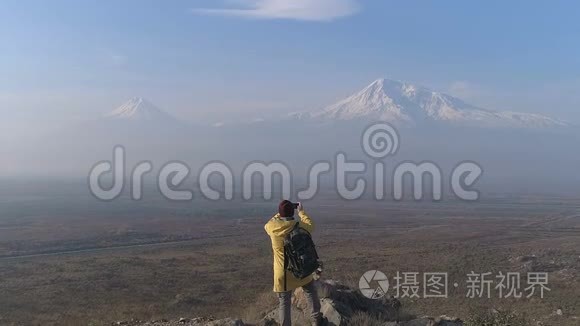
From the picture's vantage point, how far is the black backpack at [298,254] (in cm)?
637

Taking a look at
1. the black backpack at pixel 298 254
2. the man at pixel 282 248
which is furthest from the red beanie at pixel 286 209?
the black backpack at pixel 298 254

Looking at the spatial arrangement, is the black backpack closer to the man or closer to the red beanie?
the man

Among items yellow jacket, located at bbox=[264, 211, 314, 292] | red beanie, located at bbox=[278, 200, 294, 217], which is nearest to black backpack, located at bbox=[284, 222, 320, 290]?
yellow jacket, located at bbox=[264, 211, 314, 292]

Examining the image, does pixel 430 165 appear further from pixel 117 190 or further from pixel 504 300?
pixel 504 300

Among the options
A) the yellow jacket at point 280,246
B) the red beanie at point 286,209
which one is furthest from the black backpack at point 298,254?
the red beanie at point 286,209

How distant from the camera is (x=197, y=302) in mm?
17688

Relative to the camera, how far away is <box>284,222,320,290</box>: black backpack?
6367 millimetres

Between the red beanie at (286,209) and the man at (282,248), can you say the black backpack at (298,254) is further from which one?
the red beanie at (286,209)

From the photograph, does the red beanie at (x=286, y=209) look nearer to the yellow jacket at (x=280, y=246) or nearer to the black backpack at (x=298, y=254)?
the yellow jacket at (x=280, y=246)

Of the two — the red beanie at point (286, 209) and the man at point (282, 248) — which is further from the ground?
the red beanie at point (286, 209)

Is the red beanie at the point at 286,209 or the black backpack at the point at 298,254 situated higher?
the red beanie at the point at 286,209

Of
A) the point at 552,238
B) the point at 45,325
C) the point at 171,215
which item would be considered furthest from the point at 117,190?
the point at 45,325

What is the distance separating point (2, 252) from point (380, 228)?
98.5 feet

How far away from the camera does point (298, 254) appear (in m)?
6.37
